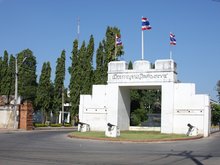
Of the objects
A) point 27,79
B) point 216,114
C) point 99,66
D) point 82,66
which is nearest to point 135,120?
point 99,66

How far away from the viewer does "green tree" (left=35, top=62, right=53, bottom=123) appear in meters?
61.4

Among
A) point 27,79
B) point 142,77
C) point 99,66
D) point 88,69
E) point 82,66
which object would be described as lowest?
point 142,77

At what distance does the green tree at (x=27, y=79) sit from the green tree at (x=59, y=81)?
6291 millimetres

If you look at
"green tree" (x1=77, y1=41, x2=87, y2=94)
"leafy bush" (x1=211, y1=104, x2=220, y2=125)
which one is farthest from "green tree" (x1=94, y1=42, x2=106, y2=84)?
"leafy bush" (x1=211, y1=104, x2=220, y2=125)

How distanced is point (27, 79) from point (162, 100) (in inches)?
1720

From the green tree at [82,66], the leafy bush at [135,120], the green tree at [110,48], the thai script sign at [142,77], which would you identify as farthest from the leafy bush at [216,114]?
the thai script sign at [142,77]

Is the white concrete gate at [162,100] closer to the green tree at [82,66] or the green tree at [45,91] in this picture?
→ the green tree at [82,66]

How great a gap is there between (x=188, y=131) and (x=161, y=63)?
6.83 metres

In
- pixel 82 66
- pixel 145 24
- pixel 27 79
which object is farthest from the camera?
pixel 27 79

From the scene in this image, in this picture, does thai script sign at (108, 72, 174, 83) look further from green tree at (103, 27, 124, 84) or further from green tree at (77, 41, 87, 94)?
green tree at (77, 41, 87, 94)

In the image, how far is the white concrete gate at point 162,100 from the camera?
33.8 metres

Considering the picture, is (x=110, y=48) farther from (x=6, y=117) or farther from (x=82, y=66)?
(x=6, y=117)

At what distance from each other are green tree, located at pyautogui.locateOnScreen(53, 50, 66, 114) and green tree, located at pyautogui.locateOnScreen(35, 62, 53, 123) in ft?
3.51

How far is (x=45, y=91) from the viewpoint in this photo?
203 ft
